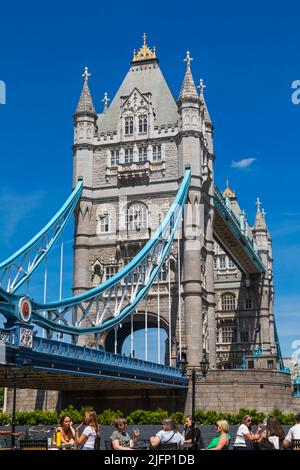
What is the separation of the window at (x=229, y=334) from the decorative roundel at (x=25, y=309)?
46.6 m

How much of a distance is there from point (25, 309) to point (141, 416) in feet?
44.4

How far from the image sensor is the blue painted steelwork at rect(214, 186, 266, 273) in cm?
5412

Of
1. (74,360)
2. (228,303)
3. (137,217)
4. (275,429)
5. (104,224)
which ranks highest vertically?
(137,217)

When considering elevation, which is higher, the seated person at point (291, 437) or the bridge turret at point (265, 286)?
the bridge turret at point (265, 286)

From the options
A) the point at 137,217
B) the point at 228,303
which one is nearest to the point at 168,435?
the point at 137,217

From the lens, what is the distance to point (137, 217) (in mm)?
Result: 48906

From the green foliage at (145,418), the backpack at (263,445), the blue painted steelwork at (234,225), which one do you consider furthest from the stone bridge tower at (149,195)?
the backpack at (263,445)

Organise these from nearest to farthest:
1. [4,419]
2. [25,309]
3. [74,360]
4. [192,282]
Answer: [25,309] → [74,360] → [4,419] → [192,282]

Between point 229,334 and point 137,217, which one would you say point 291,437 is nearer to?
point 137,217

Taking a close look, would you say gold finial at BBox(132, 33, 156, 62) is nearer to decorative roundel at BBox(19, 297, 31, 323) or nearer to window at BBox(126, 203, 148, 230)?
window at BBox(126, 203, 148, 230)

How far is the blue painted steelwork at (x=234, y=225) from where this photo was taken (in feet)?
178

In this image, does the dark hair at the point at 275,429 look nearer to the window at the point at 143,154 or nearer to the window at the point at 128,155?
the window at the point at 143,154
